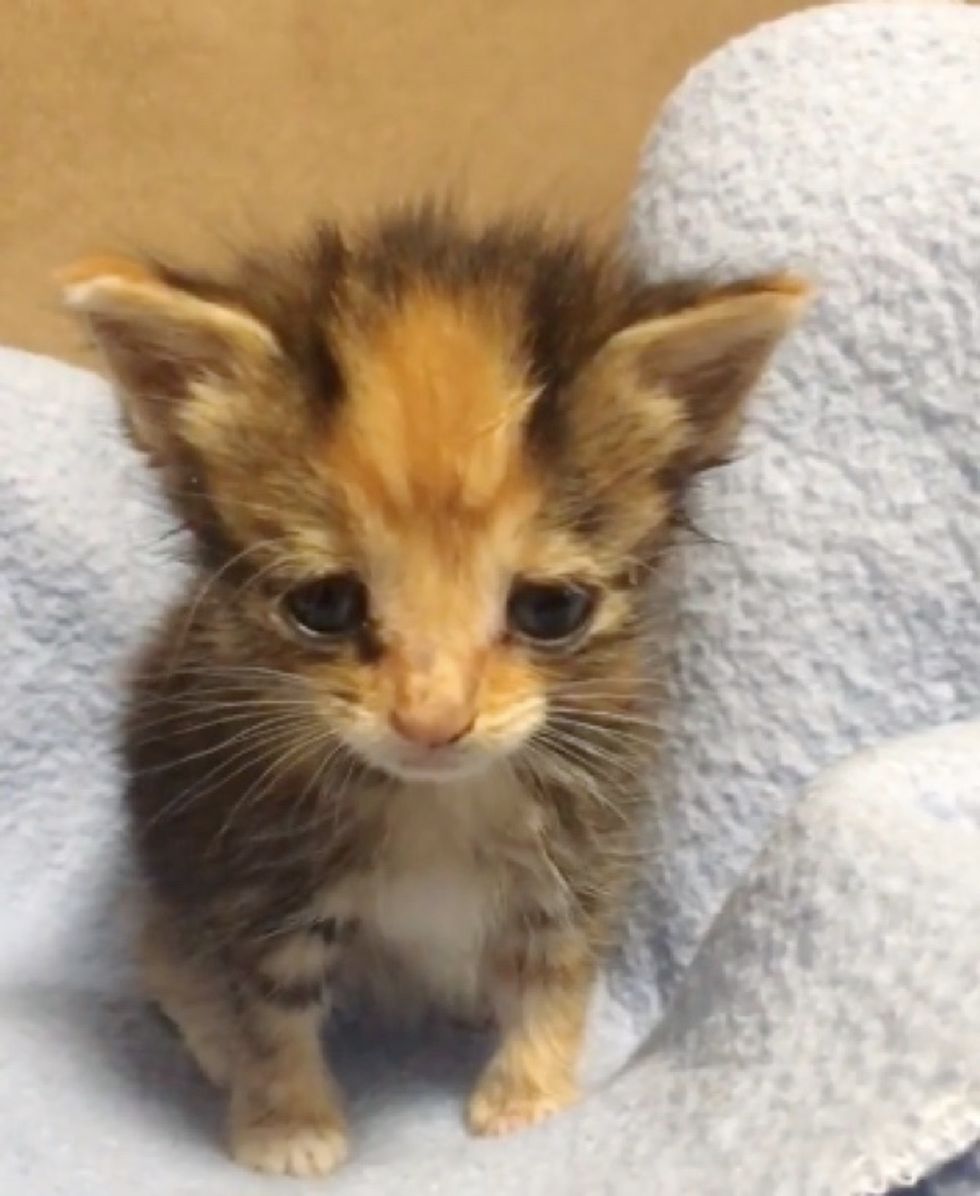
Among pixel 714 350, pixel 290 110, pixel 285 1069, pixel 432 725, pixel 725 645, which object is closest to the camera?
Result: pixel 432 725

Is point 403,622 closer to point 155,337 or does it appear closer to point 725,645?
point 155,337

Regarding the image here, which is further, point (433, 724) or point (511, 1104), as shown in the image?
point (511, 1104)

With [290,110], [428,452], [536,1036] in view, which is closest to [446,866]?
[536,1036]

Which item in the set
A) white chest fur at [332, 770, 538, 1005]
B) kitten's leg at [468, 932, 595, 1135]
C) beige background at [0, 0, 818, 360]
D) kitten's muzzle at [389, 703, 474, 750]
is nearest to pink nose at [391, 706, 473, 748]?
kitten's muzzle at [389, 703, 474, 750]

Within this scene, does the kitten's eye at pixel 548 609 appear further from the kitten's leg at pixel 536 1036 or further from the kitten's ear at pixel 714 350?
the kitten's leg at pixel 536 1036

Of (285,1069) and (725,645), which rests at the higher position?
(725,645)

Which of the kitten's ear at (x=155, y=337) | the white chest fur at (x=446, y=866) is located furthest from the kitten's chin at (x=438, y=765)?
the kitten's ear at (x=155, y=337)
